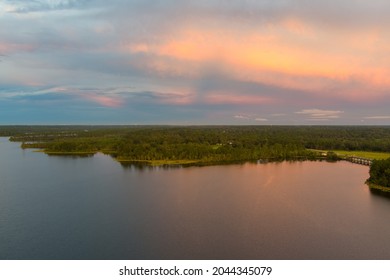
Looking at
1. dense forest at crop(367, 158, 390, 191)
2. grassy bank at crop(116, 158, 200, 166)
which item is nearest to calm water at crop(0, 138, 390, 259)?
dense forest at crop(367, 158, 390, 191)

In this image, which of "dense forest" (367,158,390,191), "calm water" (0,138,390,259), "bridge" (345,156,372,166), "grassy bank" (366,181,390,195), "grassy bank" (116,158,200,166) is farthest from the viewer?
"bridge" (345,156,372,166)

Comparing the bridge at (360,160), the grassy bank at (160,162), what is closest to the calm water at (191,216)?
the grassy bank at (160,162)

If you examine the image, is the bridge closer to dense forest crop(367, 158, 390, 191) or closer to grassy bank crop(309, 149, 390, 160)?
grassy bank crop(309, 149, 390, 160)

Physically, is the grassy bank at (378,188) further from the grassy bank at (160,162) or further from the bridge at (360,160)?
the grassy bank at (160,162)

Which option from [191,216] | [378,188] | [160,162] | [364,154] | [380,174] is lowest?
[191,216]

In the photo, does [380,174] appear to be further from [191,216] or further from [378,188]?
[191,216]

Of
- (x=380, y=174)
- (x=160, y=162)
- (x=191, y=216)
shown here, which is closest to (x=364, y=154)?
(x=380, y=174)

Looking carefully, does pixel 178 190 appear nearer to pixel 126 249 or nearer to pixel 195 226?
pixel 195 226

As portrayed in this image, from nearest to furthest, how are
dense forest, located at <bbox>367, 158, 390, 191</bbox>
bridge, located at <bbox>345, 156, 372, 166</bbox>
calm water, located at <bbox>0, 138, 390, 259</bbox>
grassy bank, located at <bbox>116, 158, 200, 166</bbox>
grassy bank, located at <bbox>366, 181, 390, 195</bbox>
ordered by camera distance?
calm water, located at <bbox>0, 138, 390, 259</bbox>, grassy bank, located at <bbox>366, 181, 390, 195</bbox>, dense forest, located at <bbox>367, 158, 390, 191</bbox>, grassy bank, located at <bbox>116, 158, 200, 166</bbox>, bridge, located at <bbox>345, 156, 372, 166</bbox>

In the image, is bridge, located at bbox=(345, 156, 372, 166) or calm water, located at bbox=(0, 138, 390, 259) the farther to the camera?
bridge, located at bbox=(345, 156, 372, 166)
